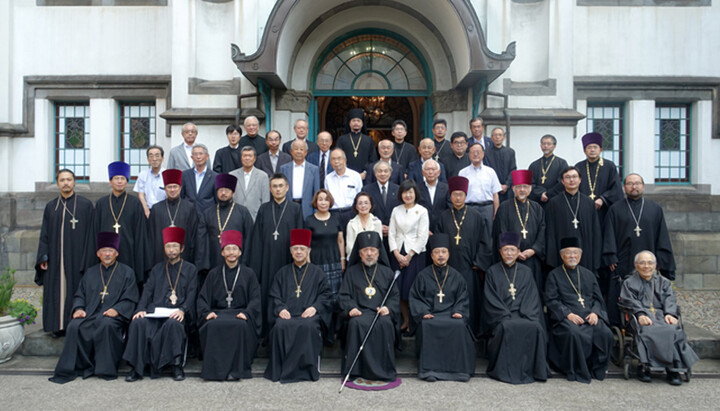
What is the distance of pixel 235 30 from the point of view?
385 inches

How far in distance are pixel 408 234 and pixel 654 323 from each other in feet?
9.25

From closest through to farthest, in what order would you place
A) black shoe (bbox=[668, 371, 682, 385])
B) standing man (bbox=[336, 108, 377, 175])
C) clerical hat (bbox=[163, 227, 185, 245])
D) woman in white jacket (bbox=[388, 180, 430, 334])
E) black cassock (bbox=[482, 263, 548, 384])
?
1. black shoe (bbox=[668, 371, 682, 385])
2. black cassock (bbox=[482, 263, 548, 384])
3. clerical hat (bbox=[163, 227, 185, 245])
4. woman in white jacket (bbox=[388, 180, 430, 334])
5. standing man (bbox=[336, 108, 377, 175])

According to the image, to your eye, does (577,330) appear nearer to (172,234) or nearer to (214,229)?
(214,229)

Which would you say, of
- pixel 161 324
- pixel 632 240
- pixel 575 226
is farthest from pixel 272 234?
pixel 632 240

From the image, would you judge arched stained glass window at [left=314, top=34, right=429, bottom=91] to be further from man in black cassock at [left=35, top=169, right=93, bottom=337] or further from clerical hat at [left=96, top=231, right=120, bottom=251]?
clerical hat at [left=96, top=231, right=120, bottom=251]

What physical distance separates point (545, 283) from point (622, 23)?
7.13m

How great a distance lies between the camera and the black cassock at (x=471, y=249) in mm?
6527

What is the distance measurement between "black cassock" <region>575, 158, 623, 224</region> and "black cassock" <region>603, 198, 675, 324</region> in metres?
0.29

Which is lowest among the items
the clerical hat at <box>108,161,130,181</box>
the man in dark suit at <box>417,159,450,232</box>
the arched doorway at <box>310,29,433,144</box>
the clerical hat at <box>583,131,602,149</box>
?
the man in dark suit at <box>417,159,450,232</box>

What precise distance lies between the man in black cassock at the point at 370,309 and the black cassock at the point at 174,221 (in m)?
2.04

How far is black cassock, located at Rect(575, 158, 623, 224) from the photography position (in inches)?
280

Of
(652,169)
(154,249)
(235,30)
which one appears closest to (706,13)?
(652,169)

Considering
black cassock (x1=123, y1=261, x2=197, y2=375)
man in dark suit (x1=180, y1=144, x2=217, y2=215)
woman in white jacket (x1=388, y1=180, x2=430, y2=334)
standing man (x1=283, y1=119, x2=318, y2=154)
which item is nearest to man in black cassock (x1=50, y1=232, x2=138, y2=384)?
black cassock (x1=123, y1=261, x2=197, y2=375)

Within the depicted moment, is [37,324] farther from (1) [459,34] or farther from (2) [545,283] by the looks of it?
(1) [459,34]
